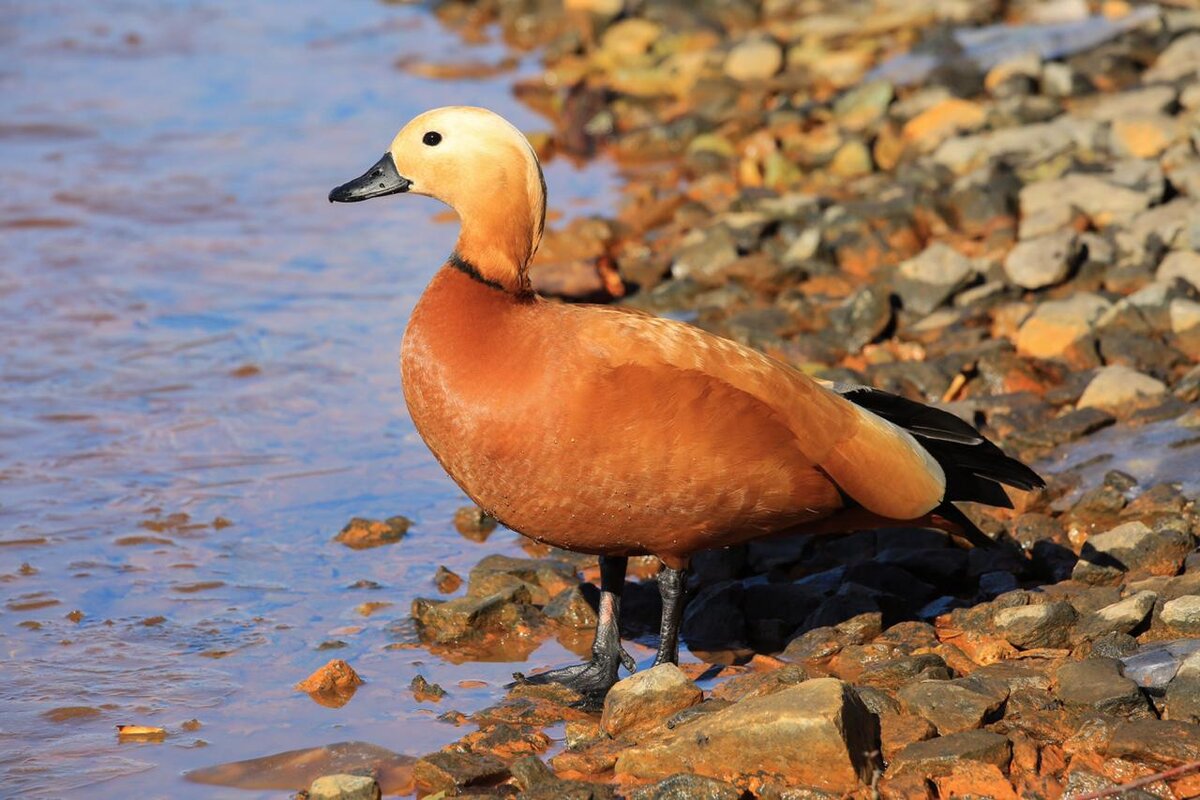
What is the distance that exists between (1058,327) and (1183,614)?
3.01 meters

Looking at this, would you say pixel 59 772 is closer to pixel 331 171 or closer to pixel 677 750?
pixel 677 750

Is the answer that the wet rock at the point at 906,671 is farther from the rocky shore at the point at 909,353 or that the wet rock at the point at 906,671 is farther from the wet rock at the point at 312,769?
the wet rock at the point at 312,769

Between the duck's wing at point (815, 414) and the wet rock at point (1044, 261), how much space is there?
3.26 meters

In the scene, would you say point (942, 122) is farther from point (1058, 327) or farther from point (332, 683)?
point (332, 683)

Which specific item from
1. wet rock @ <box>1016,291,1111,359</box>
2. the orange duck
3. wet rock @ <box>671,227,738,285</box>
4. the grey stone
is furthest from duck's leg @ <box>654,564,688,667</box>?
the grey stone

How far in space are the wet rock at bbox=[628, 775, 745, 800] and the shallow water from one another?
2.89 ft

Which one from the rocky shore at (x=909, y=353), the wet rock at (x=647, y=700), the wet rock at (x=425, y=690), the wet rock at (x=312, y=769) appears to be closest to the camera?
the rocky shore at (x=909, y=353)

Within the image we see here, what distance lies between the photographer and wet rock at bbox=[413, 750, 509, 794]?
4.80m

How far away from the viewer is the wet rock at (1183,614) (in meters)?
5.23

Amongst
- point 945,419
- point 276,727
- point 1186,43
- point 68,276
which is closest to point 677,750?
point 276,727

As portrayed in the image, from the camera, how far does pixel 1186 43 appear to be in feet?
39.1

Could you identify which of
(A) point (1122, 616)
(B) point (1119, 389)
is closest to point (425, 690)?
(A) point (1122, 616)

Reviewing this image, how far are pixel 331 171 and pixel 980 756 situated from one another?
917cm

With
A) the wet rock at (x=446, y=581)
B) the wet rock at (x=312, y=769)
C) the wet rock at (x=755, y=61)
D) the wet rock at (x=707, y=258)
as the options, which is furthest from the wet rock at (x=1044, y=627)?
the wet rock at (x=755, y=61)
